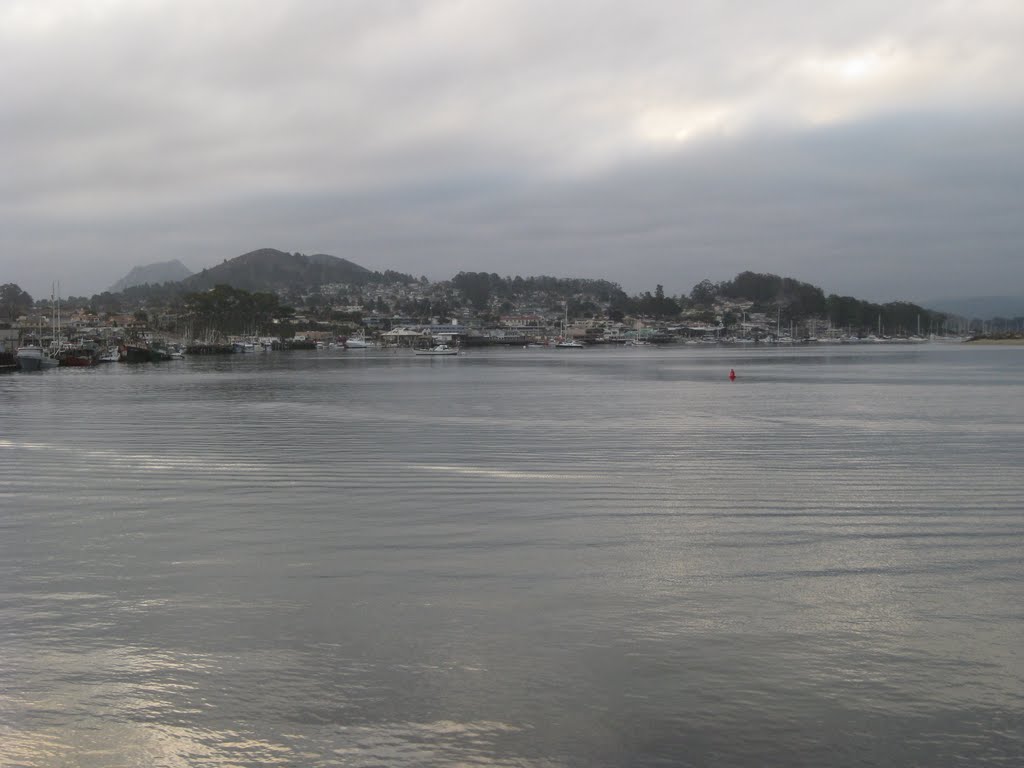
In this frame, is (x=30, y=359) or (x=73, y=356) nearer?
(x=30, y=359)

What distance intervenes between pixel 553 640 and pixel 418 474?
359 inches

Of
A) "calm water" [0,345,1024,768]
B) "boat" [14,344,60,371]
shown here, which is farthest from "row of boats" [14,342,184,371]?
"calm water" [0,345,1024,768]

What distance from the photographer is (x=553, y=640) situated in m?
7.59

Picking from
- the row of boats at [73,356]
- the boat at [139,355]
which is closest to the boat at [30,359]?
the row of boats at [73,356]

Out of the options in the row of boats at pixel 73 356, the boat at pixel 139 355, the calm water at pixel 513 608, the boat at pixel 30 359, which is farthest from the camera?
the boat at pixel 139 355

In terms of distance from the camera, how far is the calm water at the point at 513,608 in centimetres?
596

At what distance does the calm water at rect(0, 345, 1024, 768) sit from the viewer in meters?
5.96

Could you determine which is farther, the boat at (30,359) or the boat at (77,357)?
the boat at (77,357)

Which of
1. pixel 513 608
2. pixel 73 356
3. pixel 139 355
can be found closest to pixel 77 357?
pixel 73 356

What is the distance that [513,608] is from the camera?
27.6 feet

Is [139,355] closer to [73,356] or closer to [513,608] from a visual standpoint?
[73,356]

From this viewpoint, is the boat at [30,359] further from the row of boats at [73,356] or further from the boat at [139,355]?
the boat at [139,355]

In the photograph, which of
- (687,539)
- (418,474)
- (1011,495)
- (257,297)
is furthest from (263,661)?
(257,297)

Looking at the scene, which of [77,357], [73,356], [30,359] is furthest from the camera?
[73,356]
